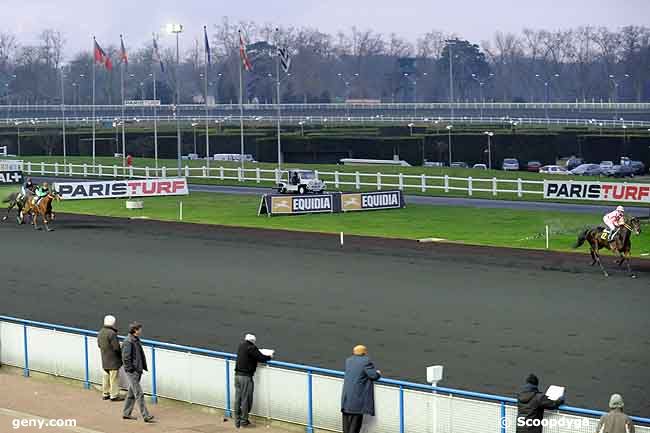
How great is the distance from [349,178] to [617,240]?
39.3m

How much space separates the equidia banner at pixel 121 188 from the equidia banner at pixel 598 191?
20.4m

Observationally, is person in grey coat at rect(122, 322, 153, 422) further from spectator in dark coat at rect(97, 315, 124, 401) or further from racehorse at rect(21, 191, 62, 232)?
racehorse at rect(21, 191, 62, 232)

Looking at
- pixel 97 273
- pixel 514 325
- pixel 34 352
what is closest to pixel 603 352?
pixel 514 325

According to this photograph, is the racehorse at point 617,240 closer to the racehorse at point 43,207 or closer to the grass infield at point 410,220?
the grass infield at point 410,220

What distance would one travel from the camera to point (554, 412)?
15789mm

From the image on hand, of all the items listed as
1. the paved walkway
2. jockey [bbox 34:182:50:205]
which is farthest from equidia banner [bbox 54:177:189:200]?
the paved walkway

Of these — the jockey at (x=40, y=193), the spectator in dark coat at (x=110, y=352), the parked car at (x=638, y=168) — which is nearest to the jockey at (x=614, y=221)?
the spectator in dark coat at (x=110, y=352)

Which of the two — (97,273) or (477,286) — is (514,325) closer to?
(477,286)

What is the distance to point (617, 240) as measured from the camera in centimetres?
3547

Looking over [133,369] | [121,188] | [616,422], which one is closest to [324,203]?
[121,188]

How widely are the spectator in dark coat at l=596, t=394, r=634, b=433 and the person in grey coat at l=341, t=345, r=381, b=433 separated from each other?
3.63m

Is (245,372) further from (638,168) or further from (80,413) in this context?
(638,168)

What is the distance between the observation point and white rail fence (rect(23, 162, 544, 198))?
204 feet

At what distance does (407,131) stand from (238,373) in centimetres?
10246
